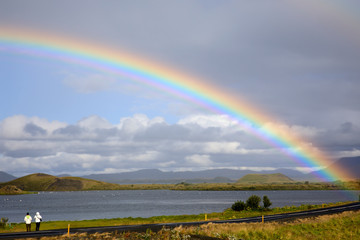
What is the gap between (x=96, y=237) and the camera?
35250mm

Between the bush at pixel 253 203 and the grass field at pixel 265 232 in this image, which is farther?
the bush at pixel 253 203

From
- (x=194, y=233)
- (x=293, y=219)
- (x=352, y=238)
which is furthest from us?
(x=293, y=219)

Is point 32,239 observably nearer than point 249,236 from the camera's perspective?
Yes

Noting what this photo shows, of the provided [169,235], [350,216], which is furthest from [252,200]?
[169,235]

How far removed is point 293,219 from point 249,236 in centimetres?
1691

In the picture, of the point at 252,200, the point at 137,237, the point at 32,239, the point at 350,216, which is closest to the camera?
the point at 32,239

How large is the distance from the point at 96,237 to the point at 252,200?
5400 centimetres

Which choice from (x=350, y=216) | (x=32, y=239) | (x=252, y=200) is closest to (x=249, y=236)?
(x=32, y=239)

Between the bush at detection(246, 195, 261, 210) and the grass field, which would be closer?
the grass field

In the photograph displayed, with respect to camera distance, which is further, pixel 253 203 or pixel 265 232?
pixel 253 203

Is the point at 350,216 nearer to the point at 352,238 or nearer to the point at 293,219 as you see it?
the point at 293,219

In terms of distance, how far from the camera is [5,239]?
34375mm

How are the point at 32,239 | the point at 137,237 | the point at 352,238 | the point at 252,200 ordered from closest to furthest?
the point at 32,239, the point at 137,237, the point at 352,238, the point at 252,200

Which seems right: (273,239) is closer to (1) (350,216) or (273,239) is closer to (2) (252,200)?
(1) (350,216)
